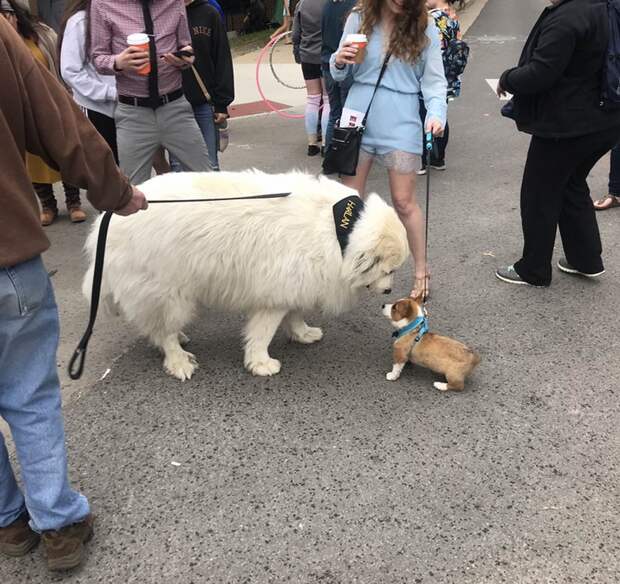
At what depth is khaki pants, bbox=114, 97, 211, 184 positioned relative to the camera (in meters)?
4.06

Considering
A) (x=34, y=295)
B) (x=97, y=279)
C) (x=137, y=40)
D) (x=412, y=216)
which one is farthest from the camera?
(x=412, y=216)

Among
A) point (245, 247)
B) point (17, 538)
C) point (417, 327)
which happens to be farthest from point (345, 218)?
point (17, 538)

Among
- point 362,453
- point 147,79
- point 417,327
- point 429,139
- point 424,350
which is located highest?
point 147,79

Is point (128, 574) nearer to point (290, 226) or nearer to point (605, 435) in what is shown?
point (290, 226)

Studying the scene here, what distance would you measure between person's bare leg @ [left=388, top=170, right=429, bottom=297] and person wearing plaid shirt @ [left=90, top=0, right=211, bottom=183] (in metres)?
1.58

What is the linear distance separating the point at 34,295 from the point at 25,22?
3.93 meters

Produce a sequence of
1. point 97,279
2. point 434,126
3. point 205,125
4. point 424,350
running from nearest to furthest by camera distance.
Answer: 1. point 97,279
2. point 424,350
3. point 434,126
4. point 205,125

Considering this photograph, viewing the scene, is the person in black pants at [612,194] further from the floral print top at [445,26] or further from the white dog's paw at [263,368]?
the white dog's paw at [263,368]

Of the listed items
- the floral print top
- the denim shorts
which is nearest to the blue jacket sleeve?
the denim shorts

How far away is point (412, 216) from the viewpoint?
4.07 meters

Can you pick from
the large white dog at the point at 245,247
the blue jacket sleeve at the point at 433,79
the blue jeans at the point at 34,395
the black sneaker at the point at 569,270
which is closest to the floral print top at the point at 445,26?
the blue jacket sleeve at the point at 433,79

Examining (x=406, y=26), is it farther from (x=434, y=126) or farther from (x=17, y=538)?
(x=17, y=538)

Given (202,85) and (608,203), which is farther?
(608,203)

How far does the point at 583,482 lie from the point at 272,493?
1.50 m
